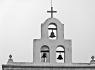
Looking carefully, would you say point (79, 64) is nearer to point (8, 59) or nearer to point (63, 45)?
point (63, 45)

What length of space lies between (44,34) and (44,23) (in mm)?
760

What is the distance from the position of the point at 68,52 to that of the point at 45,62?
67.4 inches

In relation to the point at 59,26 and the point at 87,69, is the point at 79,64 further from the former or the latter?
the point at 59,26

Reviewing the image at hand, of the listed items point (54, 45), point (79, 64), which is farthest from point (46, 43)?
point (79, 64)

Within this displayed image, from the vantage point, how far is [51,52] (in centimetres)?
2642

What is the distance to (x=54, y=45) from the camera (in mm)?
26469

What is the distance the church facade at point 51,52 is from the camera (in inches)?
1022

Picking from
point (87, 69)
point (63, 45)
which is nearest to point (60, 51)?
point (63, 45)

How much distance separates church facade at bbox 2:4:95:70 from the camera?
85.1 feet

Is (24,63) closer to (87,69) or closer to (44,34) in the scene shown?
(44,34)

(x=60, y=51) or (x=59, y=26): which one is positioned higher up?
(x=59, y=26)

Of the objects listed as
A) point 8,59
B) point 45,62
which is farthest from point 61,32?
point 8,59

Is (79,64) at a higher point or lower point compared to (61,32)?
lower

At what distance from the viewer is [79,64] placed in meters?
26.3
